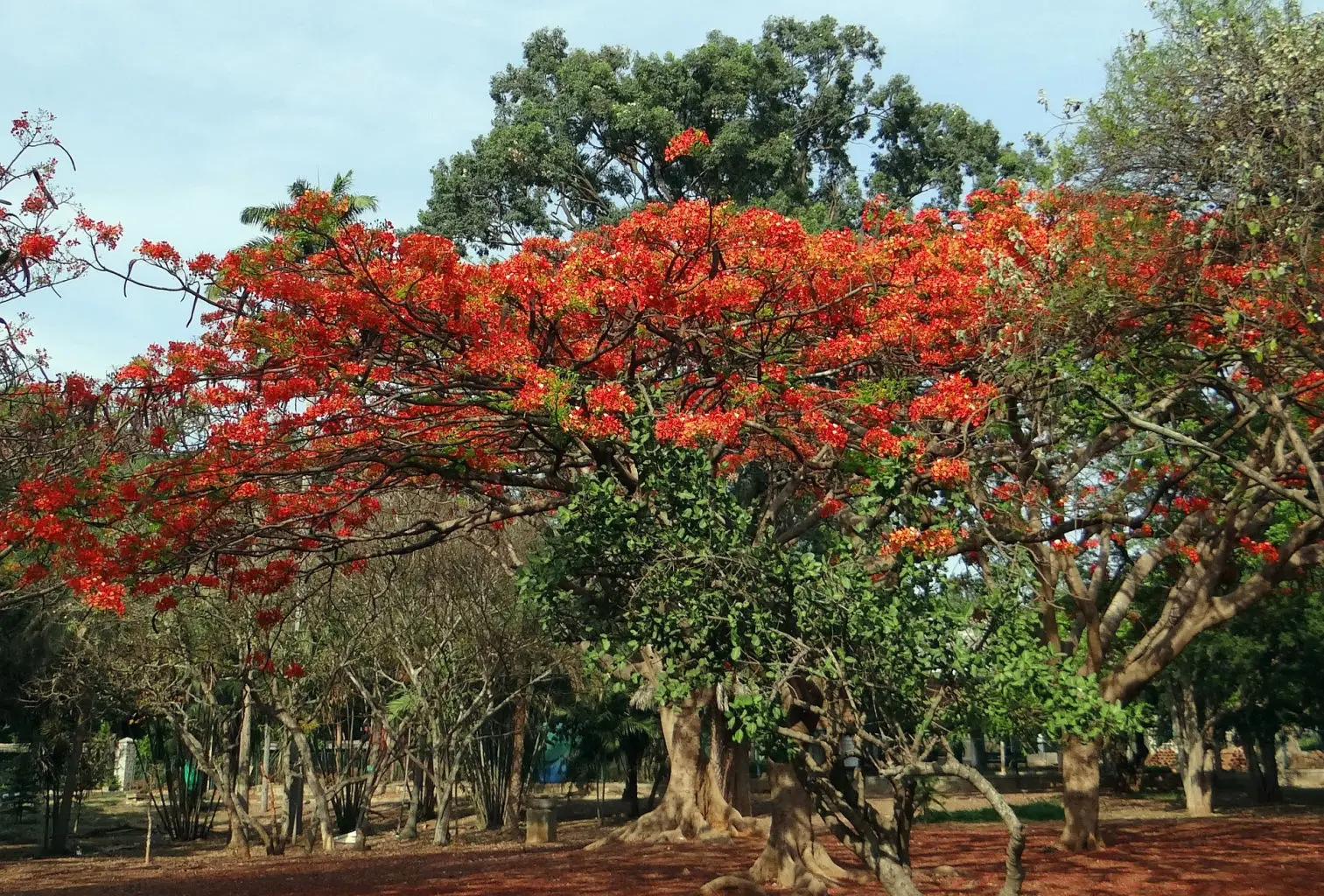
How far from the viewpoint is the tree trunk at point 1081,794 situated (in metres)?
15.0

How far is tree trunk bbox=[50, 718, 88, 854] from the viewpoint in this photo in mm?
24416

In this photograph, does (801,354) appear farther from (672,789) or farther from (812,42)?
(812,42)

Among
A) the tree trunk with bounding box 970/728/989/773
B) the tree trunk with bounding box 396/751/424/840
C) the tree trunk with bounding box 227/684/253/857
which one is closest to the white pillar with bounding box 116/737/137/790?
the tree trunk with bounding box 227/684/253/857

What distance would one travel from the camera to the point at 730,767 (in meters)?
21.2

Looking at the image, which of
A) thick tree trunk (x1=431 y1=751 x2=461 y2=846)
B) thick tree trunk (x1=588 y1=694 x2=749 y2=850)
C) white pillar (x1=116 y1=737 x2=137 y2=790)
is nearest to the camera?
thick tree trunk (x1=588 y1=694 x2=749 y2=850)

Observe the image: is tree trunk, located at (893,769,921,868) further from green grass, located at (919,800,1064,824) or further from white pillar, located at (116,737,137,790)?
white pillar, located at (116,737,137,790)

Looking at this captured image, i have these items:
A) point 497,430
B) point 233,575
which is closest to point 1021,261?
point 497,430

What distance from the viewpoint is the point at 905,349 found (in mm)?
12984

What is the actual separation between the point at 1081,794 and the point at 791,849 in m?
4.69

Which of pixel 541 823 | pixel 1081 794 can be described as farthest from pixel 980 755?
pixel 1081 794

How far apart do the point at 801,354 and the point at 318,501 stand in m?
5.40

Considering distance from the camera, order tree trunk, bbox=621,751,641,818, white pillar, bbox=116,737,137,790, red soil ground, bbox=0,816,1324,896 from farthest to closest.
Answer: white pillar, bbox=116,737,137,790, tree trunk, bbox=621,751,641,818, red soil ground, bbox=0,816,1324,896

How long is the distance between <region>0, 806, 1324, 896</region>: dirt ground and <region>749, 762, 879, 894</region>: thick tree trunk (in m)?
0.54

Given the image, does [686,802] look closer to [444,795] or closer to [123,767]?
[444,795]
